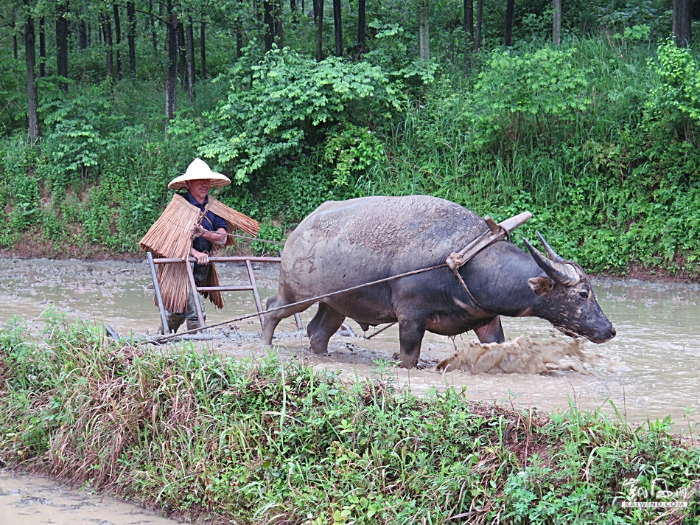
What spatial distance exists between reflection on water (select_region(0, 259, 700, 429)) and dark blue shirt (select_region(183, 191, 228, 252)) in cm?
102

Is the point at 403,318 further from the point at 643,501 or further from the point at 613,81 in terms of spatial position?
the point at 613,81

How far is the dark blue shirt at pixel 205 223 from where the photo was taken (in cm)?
751

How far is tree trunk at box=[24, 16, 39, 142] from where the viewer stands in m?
15.6

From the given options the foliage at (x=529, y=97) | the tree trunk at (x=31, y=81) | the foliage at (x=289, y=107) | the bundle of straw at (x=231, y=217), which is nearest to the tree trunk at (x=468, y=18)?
the foliage at (x=289, y=107)

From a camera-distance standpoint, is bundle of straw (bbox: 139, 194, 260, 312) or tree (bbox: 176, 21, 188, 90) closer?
bundle of straw (bbox: 139, 194, 260, 312)

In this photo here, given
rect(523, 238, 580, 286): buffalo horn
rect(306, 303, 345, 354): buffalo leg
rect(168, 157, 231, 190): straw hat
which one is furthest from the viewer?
rect(168, 157, 231, 190): straw hat

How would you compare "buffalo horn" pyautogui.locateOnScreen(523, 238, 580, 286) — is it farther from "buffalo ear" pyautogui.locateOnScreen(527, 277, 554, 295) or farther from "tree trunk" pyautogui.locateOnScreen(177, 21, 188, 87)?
"tree trunk" pyautogui.locateOnScreen(177, 21, 188, 87)

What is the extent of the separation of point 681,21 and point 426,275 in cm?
1009

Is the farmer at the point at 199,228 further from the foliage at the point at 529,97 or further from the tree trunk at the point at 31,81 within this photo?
the tree trunk at the point at 31,81

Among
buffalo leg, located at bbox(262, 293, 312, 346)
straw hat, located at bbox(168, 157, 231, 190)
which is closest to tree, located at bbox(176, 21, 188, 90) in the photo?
straw hat, located at bbox(168, 157, 231, 190)

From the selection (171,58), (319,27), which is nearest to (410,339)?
(171,58)

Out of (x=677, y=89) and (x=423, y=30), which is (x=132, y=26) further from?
(x=677, y=89)

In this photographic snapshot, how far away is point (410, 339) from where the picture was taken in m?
6.05

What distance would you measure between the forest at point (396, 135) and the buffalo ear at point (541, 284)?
267 inches
